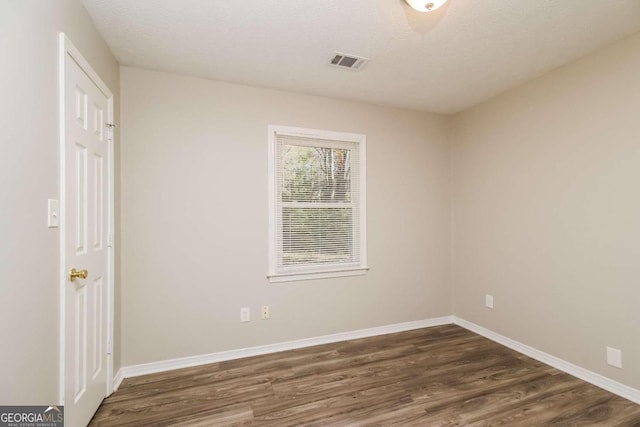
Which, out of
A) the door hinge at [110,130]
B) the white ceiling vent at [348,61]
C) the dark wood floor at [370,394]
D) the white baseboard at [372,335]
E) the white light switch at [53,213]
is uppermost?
the white ceiling vent at [348,61]

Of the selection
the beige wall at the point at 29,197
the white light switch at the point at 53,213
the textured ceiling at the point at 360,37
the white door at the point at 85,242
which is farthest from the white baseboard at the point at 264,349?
the textured ceiling at the point at 360,37

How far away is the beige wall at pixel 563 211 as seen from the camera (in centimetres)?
214

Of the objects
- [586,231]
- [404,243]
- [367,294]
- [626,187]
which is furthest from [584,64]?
[367,294]

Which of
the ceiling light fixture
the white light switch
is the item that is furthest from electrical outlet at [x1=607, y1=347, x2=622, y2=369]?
the white light switch

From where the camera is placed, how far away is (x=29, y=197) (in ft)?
4.10

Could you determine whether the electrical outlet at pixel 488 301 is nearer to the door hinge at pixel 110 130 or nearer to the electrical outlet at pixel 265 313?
the electrical outlet at pixel 265 313

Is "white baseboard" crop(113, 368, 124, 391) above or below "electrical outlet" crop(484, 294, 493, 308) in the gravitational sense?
below

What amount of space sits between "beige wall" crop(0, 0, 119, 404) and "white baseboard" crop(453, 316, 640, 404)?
352cm

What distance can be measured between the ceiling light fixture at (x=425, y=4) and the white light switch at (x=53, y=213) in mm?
2149

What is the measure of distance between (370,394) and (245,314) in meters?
1.29

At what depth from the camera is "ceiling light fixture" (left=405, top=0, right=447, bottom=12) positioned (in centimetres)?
167

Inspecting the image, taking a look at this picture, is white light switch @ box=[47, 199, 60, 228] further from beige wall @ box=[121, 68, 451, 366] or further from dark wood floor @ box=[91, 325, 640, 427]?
dark wood floor @ box=[91, 325, 640, 427]

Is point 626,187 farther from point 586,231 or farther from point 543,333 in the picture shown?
point 543,333

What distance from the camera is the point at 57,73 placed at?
1.46 metres
